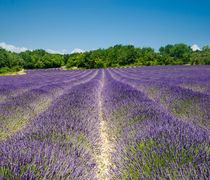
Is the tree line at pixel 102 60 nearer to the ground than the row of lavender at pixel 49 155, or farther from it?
farther from it

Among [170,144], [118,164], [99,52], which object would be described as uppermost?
[99,52]

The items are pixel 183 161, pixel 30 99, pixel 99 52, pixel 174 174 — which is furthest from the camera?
pixel 99 52

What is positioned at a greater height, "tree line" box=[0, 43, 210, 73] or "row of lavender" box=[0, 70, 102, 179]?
"tree line" box=[0, 43, 210, 73]

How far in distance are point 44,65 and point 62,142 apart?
201 ft

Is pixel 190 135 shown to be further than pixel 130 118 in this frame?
No

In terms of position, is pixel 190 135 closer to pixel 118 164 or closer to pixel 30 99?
pixel 118 164

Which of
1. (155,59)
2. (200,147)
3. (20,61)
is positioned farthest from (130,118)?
(20,61)

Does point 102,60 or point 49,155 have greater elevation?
point 102,60

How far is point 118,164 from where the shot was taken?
112cm

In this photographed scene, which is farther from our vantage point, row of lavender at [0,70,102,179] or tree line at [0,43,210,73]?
tree line at [0,43,210,73]

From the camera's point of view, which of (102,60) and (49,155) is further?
(102,60)

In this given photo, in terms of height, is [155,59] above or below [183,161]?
above

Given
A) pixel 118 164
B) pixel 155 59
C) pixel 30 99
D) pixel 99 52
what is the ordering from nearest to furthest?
pixel 118 164 → pixel 30 99 → pixel 155 59 → pixel 99 52

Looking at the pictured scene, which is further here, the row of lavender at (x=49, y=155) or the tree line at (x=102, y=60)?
the tree line at (x=102, y=60)
